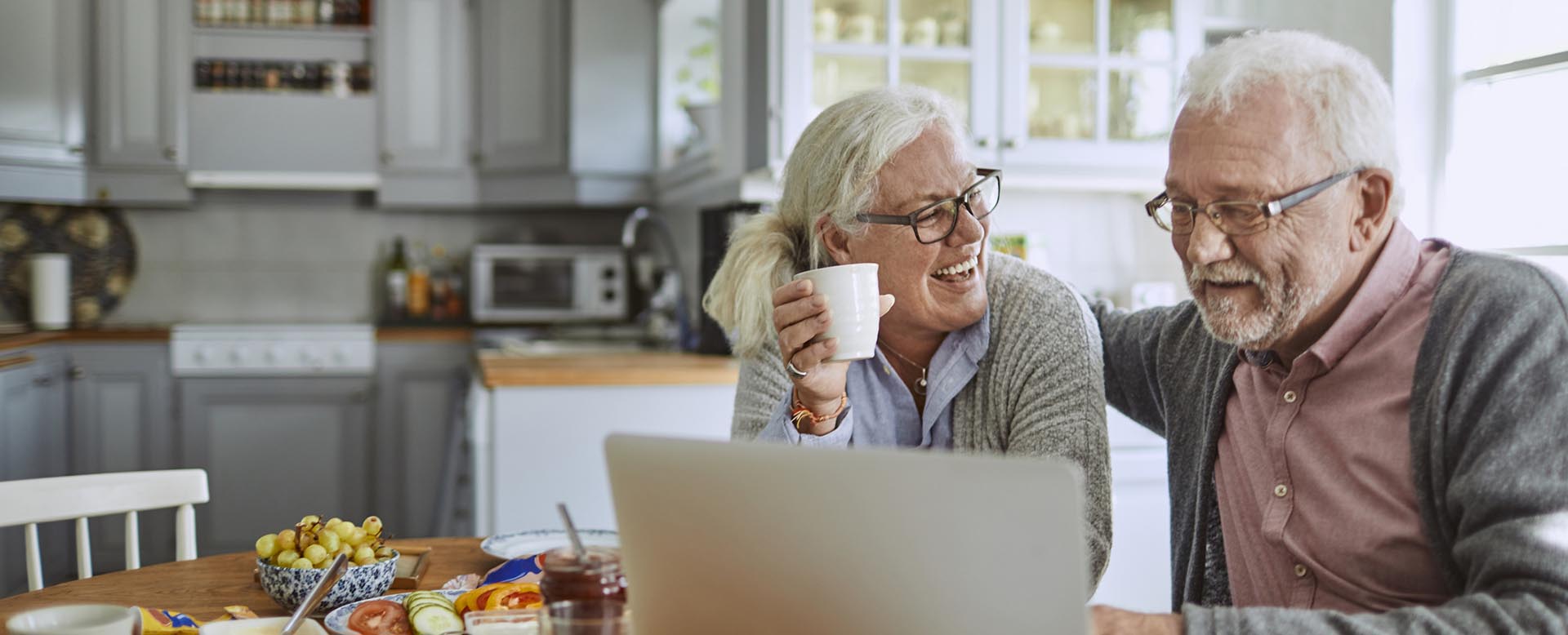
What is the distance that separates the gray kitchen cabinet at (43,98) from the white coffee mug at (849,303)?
3965mm

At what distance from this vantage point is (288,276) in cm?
489

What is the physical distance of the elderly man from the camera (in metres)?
0.96

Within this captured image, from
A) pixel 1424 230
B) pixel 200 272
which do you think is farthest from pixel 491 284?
pixel 1424 230

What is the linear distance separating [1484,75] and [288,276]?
429 cm

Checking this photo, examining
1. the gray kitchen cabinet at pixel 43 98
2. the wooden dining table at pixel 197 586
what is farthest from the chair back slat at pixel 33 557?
the gray kitchen cabinet at pixel 43 98

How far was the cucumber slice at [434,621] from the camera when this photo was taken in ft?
3.48

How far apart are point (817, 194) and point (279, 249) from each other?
3.96 m

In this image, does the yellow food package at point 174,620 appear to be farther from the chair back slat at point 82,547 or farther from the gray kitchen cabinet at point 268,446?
the gray kitchen cabinet at point 268,446

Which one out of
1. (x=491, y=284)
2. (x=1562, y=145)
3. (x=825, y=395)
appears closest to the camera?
(x=825, y=395)

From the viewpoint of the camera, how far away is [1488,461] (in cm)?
99

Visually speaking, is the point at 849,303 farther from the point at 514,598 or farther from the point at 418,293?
the point at 418,293

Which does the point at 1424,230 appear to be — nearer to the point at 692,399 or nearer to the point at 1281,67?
the point at 692,399

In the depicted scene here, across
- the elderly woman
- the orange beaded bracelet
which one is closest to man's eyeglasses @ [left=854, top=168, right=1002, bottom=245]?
the elderly woman

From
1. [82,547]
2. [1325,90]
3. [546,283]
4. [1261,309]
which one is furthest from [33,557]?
[546,283]
